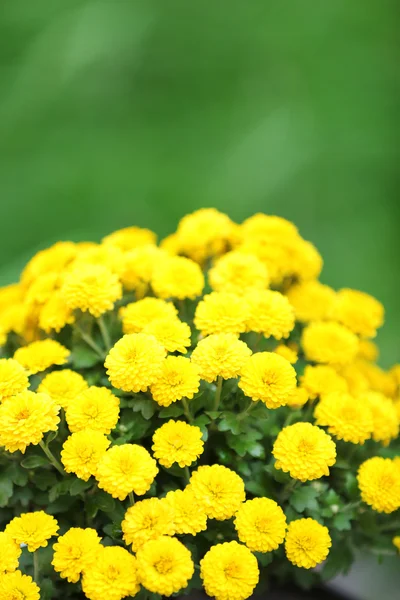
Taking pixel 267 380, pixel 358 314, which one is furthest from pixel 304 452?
pixel 358 314

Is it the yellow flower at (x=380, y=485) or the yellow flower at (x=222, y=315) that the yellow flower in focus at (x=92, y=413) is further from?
the yellow flower at (x=380, y=485)

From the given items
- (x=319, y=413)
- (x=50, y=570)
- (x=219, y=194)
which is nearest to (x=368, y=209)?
(x=219, y=194)

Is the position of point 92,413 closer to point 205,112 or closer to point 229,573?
point 229,573

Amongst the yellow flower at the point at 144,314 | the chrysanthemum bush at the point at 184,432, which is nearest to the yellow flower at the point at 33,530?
the chrysanthemum bush at the point at 184,432

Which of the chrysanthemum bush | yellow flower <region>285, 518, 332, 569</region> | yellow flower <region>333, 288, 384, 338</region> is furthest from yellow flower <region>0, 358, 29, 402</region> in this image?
yellow flower <region>333, 288, 384, 338</region>

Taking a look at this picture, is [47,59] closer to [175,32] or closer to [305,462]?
[175,32]

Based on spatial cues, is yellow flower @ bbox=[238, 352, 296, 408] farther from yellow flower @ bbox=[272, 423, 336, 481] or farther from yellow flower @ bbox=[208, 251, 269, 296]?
yellow flower @ bbox=[208, 251, 269, 296]
